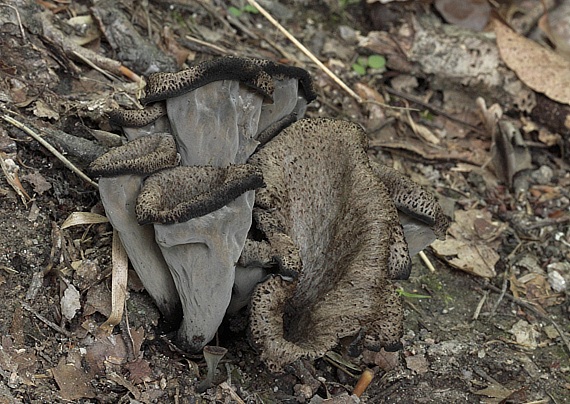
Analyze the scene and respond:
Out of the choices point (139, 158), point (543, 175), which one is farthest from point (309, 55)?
point (139, 158)

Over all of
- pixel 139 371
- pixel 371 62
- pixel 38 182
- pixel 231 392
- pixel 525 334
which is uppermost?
pixel 38 182

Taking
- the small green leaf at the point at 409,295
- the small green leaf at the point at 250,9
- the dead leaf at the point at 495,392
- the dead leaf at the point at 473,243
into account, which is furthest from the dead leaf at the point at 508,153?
the small green leaf at the point at 250,9

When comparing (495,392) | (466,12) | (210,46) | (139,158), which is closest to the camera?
(139,158)

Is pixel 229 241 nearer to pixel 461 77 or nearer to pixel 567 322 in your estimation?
pixel 567 322

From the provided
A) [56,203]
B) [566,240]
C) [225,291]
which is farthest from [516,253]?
[56,203]

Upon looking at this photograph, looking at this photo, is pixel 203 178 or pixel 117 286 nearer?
pixel 203 178

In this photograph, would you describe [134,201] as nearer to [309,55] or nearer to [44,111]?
[44,111]

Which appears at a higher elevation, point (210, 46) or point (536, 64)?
point (210, 46)

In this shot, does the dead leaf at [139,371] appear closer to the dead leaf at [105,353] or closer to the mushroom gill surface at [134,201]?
the dead leaf at [105,353]
